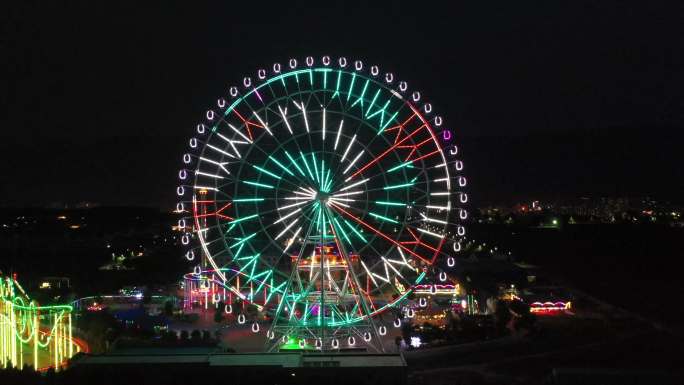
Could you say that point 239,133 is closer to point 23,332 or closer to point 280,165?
point 280,165

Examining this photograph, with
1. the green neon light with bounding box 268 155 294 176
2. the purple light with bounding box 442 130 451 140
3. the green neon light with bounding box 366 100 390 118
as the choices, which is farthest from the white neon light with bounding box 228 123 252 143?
the purple light with bounding box 442 130 451 140

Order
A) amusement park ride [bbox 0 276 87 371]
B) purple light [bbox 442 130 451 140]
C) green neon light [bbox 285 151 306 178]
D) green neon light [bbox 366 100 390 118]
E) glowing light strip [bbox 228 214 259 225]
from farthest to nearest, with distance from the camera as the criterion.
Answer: amusement park ride [bbox 0 276 87 371] < glowing light strip [bbox 228 214 259 225] < green neon light [bbox 366 100 390 118] < purple light [bbox 442 130 451 140] < green neon light [bbox 285 151 306 178]

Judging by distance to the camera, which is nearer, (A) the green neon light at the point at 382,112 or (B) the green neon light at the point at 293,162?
(B) the green neon light at the point at 293,162

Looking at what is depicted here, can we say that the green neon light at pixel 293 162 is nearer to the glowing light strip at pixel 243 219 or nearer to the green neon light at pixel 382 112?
the glowing light strip at pixel 243 219

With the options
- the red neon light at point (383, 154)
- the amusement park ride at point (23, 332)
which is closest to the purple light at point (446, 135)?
the red neon light at point (383, 154)

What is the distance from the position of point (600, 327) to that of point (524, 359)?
719 cm

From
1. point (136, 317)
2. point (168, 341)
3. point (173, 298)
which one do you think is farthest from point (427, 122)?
point (173, 298)

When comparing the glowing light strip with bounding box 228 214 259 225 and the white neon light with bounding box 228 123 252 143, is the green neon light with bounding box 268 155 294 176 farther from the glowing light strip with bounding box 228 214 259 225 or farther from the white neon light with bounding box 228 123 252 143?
the glowing light strip with bounding box 228 214 259 225

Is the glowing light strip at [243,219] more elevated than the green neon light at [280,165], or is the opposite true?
the green neon light at [280,165]

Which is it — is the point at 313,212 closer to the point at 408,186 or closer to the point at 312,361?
the point at 408,186

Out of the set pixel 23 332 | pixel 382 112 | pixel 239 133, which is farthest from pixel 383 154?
pixel 23 332

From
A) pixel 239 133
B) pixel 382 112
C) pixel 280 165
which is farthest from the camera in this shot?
pixel 239 133

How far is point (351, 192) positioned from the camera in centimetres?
2036

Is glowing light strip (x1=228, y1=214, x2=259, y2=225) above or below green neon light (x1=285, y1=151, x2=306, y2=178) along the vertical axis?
below
